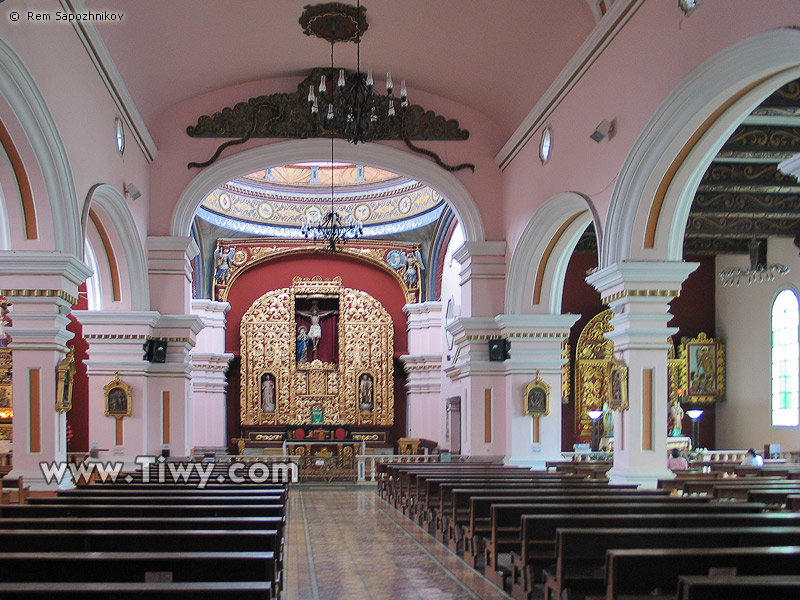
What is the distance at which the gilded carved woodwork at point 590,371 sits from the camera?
2008 centimetres

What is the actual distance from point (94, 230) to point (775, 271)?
1250 centimetres

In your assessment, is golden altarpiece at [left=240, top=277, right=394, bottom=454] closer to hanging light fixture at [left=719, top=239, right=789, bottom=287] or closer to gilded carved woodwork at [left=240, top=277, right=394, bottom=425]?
gilded carved woodwork at [left=240, top=277, right=394, bottom=425]

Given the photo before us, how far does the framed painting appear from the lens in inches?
400

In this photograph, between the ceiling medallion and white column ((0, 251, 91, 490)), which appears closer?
white column ((0, 251, 91, 490))

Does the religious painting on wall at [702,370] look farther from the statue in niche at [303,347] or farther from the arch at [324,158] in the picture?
the statue in niche at [303,347]

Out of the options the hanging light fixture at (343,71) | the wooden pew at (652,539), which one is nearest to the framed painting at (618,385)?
the hanging light fixture at (343,71)

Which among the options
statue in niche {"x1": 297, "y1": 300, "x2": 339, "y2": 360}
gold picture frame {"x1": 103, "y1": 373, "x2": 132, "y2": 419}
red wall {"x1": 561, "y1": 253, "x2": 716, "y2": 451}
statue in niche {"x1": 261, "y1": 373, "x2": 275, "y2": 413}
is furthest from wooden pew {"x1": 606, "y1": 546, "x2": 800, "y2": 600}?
statue in niche {"x1": 297, "y1": 300, "x2": 339, "y2": 360}

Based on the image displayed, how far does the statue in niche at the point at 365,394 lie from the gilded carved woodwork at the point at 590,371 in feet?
20.7

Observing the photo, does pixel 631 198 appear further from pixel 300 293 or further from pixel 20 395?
pixel 300 293

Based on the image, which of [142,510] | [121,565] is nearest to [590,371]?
[142,510]

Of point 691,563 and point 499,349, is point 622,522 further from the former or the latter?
point 499,349

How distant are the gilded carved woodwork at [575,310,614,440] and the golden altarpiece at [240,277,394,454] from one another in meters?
5.91

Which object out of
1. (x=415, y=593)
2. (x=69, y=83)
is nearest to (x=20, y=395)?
(x=69, y=83)

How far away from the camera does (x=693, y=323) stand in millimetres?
20734
